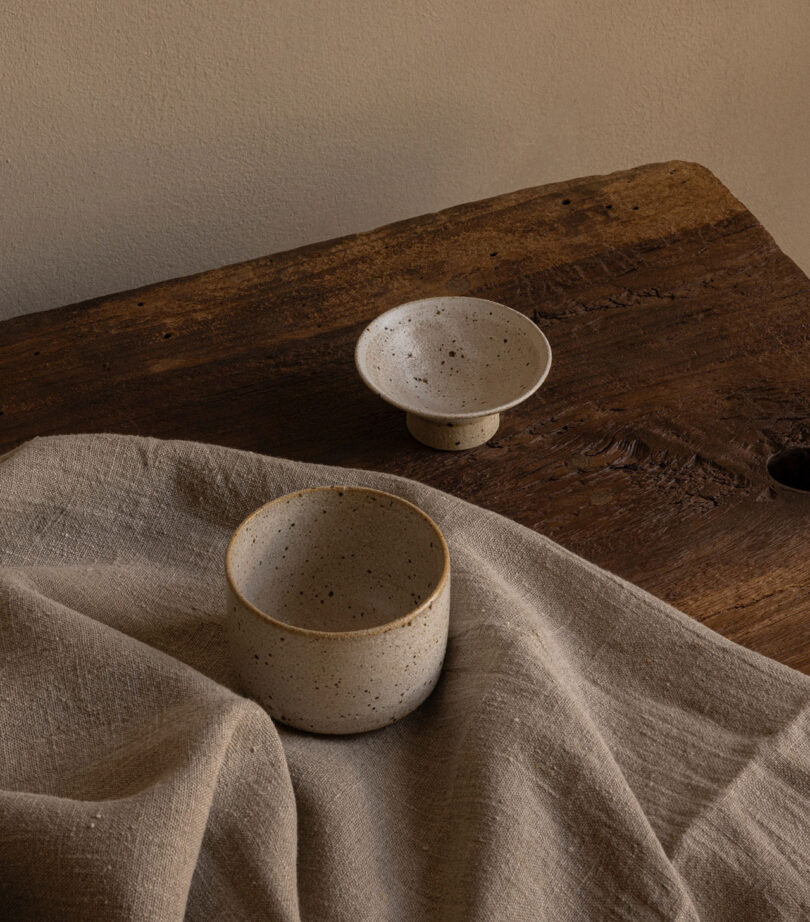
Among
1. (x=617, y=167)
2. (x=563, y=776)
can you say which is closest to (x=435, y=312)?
(x=563, y=776)

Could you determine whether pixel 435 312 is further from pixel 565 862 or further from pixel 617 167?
pixel 617 167

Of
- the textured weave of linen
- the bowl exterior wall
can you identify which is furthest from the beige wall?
the bowl exterior wall

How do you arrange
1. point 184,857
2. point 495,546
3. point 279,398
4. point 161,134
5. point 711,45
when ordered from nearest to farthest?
point 184,857 < point 495,546 < point 279,398 < point 161,134 < point 711,45

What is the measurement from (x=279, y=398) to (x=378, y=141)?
611mm

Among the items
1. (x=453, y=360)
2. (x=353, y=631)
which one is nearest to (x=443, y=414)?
(x=453, y=360)

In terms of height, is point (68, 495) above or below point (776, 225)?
above

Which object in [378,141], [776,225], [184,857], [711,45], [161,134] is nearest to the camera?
[184,857]

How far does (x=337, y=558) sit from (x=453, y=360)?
290mm

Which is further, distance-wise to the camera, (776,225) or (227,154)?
(776,225)

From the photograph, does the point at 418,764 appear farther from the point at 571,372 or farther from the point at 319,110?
the point at 319,110

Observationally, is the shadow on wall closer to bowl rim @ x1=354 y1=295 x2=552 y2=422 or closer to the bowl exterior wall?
bowl rim @ x1=354 y1=295 x2=552 y2=422

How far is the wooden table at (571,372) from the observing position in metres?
0.83

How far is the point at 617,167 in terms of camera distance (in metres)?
1.68

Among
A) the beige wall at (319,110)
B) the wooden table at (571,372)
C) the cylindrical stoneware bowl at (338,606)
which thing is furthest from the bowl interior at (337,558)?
the beige wall at (319,110)
